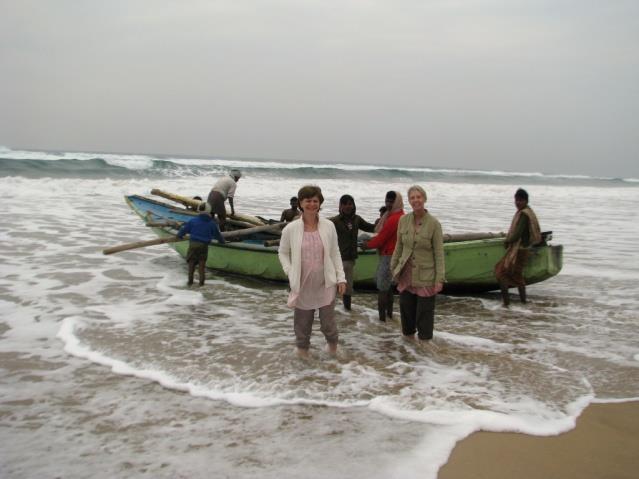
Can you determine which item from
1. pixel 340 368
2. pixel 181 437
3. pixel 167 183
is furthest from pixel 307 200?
pixel 167 183

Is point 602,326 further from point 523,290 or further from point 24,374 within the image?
point 24,374

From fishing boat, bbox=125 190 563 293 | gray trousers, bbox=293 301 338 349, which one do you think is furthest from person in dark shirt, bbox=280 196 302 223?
gray trousers, bbox=293 301 338 349

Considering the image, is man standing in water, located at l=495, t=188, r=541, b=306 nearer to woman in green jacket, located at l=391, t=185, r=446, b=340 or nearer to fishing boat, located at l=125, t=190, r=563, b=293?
fishing boat, located at l=125, t=190, r=563, b=293

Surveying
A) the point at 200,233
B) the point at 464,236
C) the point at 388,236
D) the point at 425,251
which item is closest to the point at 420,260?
the point at 425,251

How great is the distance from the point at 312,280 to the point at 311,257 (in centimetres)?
20

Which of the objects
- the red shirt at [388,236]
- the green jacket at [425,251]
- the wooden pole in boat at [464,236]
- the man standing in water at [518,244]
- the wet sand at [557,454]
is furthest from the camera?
the wooden pole in boat at [464,236]

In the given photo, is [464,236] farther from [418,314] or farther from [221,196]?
[221,196]

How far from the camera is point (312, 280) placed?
14.2 feet

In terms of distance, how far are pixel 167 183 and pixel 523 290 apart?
24.8 metres

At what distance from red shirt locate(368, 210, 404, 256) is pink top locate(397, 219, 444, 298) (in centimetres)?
82

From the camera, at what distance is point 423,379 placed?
14.2 feet

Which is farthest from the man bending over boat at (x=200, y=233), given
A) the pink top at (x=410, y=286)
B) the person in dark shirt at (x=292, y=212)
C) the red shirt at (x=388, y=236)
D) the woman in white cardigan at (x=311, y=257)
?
the pink top at (x=410, y=286)

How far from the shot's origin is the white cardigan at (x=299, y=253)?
13.9 feet

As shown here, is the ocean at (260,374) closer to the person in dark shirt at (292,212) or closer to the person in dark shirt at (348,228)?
the person in dark shirt at (348,228)
